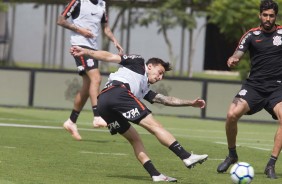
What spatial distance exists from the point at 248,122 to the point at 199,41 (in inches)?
1367

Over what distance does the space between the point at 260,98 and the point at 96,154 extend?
2.53 m

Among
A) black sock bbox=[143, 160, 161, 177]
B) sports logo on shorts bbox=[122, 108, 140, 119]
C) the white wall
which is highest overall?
sports logo on shorts bbox=[122, 108, 140, 119]

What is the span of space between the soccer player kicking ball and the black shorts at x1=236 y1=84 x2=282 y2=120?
1.38 m

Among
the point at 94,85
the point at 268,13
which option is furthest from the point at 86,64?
the point at 268,13

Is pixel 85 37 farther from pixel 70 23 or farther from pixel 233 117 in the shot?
pixel 233 117

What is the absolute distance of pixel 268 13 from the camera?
11875 millimetres

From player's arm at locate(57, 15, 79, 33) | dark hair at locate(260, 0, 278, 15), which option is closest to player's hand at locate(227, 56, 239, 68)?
dark hair at locate(260, 0, 278, 15)

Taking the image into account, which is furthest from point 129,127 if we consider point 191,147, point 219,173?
point 191,147

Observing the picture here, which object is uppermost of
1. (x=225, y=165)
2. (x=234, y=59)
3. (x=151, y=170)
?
(x=234, y=59)

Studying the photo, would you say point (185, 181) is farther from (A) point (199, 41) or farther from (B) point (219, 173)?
(A) point (199, 41)

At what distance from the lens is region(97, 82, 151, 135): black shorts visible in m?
10.6

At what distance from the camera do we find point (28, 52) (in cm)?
5838

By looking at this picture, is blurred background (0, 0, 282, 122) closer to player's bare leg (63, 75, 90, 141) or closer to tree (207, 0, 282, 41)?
tree (207, 0, 282, 41)

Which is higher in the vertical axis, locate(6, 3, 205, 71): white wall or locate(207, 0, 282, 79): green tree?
locate(207, 0, 282, 79): green tree
